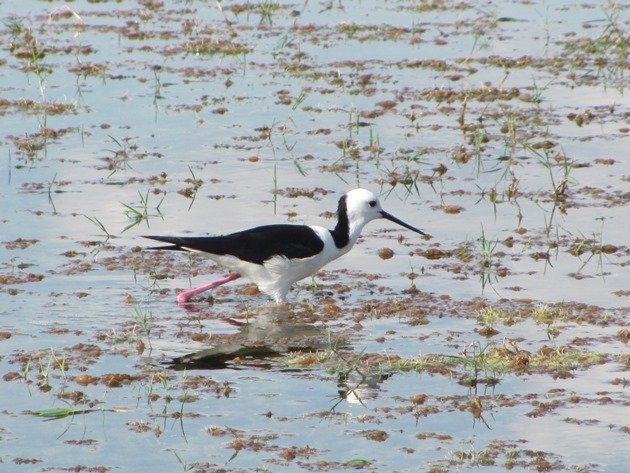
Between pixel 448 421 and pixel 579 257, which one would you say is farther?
pixel 579 257

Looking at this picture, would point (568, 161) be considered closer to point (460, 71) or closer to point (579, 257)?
point (579, 257)

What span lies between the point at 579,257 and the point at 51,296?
3519mm

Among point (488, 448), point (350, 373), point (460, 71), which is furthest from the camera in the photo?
point (460, 71)

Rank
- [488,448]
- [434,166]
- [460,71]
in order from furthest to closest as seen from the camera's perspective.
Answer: [460,71]
[434,166]
[488,448]

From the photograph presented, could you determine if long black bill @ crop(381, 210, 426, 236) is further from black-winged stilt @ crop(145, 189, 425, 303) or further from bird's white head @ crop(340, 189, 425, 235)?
black-winged stilt @ crop(145, 189, 425, 303)

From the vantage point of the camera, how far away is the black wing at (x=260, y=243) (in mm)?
9320

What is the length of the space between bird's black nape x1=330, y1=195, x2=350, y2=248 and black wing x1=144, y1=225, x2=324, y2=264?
7.9 inches

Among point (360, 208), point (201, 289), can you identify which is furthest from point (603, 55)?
point (201, 289)

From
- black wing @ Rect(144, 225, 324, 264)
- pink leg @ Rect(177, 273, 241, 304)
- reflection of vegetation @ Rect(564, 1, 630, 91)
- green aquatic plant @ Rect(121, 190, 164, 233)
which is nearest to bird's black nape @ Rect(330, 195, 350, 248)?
black wing @ Rect(144, 225, 324, 264)

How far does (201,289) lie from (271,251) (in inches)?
20.2

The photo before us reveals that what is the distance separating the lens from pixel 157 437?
676cm

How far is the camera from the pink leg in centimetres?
906

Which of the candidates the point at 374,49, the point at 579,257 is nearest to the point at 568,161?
the point at 579,257

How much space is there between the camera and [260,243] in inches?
372
